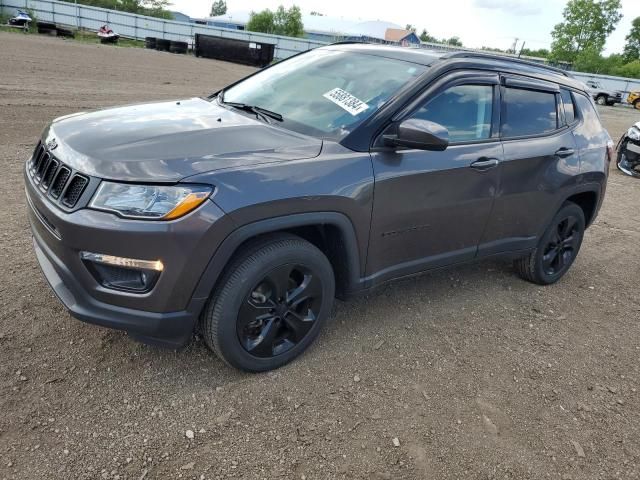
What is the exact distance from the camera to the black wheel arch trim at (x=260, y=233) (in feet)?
7.91

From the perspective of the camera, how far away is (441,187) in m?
3.19

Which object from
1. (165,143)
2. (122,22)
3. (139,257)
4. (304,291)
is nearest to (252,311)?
(304,291)

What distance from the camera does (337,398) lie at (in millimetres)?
2803

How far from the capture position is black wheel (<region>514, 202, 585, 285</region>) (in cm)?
426

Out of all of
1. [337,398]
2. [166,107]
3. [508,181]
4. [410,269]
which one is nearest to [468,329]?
[410,269]

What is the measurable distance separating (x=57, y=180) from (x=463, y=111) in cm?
247

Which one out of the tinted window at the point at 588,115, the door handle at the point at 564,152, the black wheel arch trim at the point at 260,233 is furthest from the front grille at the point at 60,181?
the tinted window at the point at 588,115

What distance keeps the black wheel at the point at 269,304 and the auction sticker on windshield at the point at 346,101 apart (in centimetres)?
90

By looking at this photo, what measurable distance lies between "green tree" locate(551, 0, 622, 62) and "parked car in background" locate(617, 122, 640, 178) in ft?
226

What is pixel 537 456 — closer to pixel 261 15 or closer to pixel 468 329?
pixel 468 329

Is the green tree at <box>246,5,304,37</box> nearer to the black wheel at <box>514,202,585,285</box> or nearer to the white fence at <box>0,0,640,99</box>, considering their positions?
the white fence at <box>0,0,640,99</box>

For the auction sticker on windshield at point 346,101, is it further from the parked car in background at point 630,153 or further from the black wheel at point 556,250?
the parked car in background at point 630,153

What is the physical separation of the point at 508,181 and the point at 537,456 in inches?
72.4

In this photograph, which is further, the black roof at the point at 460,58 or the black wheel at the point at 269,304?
the black roof at the point at 460,58
